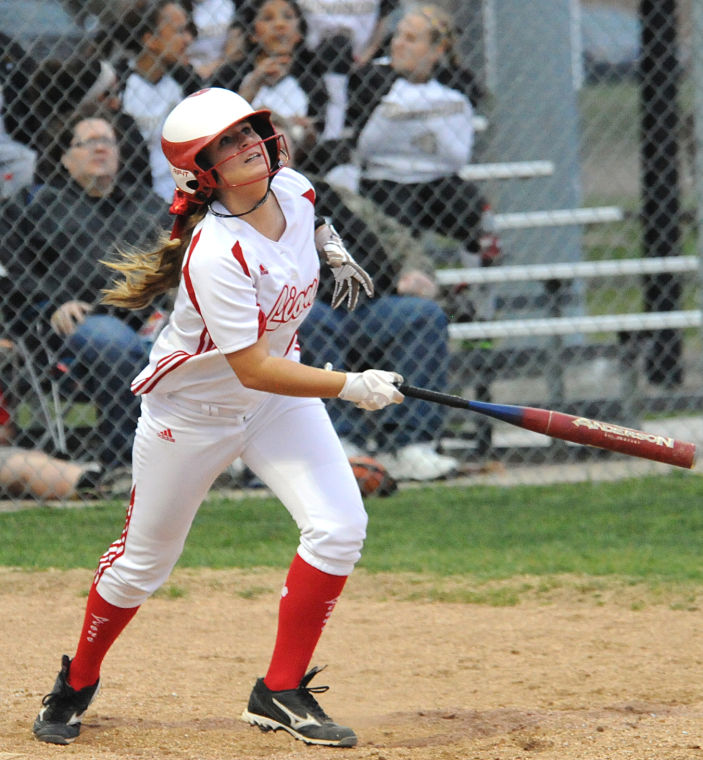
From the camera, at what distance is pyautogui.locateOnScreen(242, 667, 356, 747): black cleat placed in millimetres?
3186

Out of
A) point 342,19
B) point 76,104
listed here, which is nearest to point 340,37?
point 342,19

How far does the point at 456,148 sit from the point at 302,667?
4.07 m

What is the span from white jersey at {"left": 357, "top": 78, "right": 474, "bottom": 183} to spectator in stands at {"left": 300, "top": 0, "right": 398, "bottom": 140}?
21cm

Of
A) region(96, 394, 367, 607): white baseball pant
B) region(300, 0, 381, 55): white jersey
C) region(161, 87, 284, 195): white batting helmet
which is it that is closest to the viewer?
region(161, 87, 284, 195): white batting helmet

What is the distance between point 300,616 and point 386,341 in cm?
319

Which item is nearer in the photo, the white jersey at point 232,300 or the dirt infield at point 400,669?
the white jersey at point 232,300

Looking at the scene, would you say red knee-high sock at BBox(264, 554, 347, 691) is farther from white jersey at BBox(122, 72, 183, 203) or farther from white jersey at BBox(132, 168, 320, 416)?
white jersey at BBox(122, 72, 183, 203)

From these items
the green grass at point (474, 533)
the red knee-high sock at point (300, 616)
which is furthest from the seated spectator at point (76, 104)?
the red knee-high sock at point (300, 616)

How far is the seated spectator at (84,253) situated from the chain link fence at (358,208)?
0.03 ft

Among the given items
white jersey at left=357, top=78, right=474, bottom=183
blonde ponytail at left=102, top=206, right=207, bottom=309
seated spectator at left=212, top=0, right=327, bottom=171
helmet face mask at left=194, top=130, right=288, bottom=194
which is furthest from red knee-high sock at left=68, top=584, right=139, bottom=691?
white jersey at left=357, top=78, right=474, bottom=183

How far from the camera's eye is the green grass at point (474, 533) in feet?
16.9

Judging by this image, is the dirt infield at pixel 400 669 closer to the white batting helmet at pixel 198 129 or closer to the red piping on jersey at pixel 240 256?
the red piping on jersey at pixel 240 256

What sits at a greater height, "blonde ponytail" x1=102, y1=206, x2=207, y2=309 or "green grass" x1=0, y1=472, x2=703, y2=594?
"blonde ponytail" x1=102, y1=206, x2=207, y2=309

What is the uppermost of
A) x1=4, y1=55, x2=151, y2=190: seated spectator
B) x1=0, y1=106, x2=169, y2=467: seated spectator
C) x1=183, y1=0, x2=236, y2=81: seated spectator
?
x1=183, y1=0, x2=236, y2=81: seated spectator
